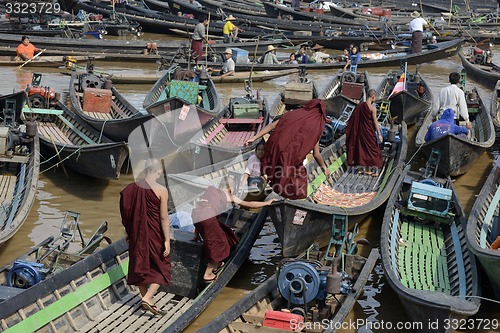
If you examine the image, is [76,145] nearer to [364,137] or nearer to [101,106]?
[101,106]

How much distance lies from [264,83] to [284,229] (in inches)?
514

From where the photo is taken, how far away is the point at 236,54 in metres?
21.5

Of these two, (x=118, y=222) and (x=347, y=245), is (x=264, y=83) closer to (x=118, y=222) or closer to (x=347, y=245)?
(x=118, y=222)

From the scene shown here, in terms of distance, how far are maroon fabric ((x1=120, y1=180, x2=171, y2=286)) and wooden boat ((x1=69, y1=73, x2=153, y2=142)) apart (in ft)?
18.0

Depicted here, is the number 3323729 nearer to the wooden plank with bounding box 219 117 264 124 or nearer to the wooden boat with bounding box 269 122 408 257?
the wooden plank with bounding box 219 117 264 124

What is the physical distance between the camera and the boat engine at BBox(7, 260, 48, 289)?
746 centimetres

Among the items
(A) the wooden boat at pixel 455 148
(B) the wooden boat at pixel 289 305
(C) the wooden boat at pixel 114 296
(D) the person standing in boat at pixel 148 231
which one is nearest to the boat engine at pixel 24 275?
(C) the wooden boat at pixel 114 296

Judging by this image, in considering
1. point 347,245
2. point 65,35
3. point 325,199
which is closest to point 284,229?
point 347,245

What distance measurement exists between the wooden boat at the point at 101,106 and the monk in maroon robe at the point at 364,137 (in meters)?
3.35

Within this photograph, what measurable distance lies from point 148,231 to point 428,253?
3.35 meters

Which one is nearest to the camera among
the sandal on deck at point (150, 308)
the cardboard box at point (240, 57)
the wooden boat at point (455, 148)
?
the sandal on deck at point (150, 308)

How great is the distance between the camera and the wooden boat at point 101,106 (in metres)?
12.9

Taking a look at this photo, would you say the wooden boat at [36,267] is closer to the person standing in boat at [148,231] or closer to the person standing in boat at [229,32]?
the person standing in boat at [148,231]

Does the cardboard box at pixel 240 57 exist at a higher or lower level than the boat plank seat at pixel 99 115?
higher
